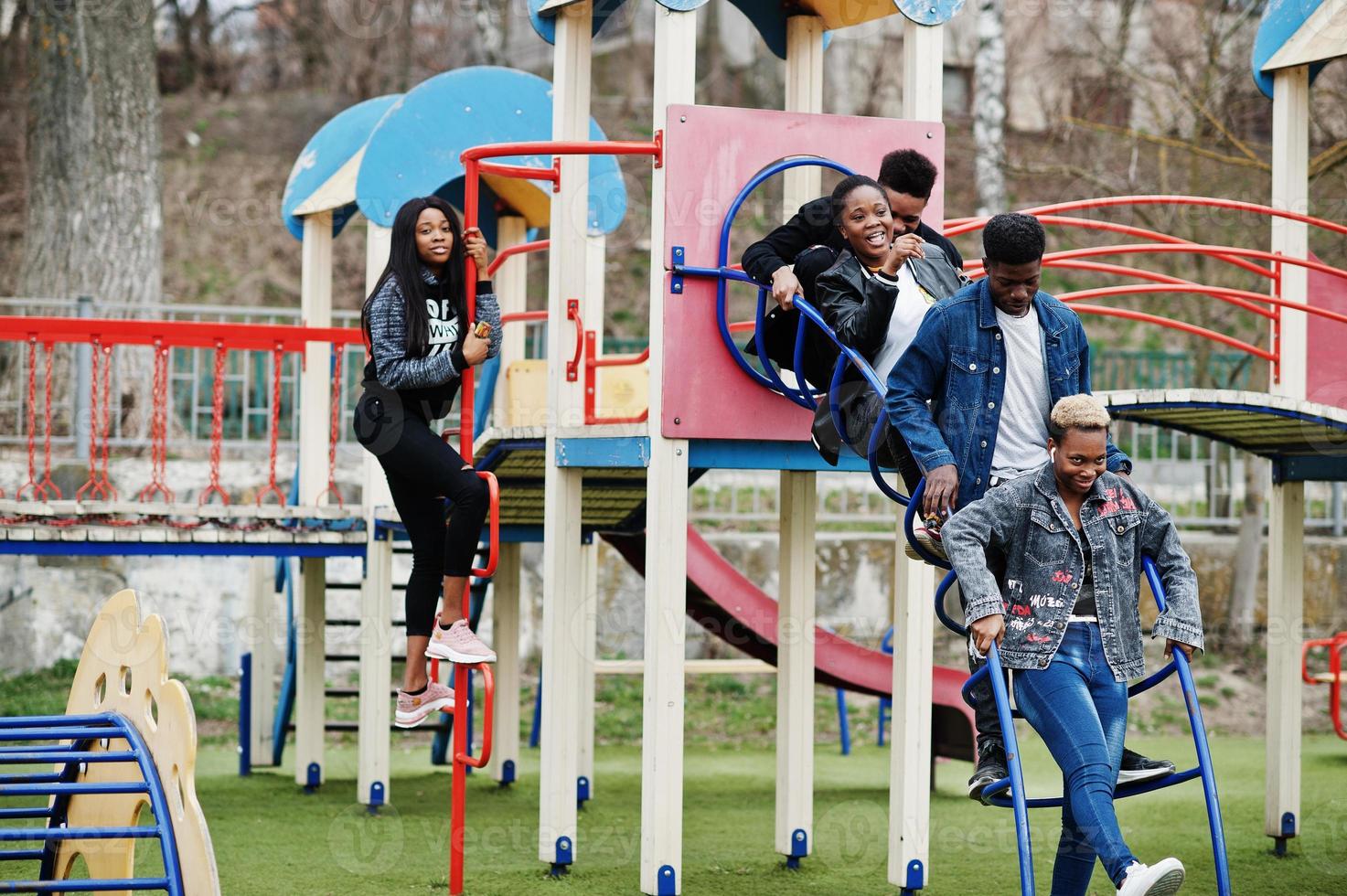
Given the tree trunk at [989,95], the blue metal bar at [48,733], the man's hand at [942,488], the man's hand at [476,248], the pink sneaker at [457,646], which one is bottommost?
the blue metal bar at [48,733]

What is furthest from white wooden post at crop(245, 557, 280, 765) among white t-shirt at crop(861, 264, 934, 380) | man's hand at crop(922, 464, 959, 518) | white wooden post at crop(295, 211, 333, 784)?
man's hand at crop(922, 464, 959, 518)

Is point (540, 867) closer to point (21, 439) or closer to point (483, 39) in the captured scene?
point (21, 439)

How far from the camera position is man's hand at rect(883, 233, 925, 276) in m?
5.09

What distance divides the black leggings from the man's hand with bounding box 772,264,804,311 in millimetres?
1334

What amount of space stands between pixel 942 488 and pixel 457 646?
2.17 meters

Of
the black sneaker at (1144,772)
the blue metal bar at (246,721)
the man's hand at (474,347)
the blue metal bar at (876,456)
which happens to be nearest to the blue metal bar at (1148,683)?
the black sneaker at (1144,772)

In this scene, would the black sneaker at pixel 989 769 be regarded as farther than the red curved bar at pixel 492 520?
No

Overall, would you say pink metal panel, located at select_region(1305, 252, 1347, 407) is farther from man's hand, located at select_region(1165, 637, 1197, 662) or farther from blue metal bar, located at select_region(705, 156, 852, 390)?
man's hand, located at select_region(1165, 637, 1197, 662)

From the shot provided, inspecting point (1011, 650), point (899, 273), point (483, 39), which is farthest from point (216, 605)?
point (483, 39)

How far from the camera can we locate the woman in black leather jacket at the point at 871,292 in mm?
5145

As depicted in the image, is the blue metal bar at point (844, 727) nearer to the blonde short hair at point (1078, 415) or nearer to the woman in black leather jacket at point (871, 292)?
the woman in black leather jacket at point (871, 292)

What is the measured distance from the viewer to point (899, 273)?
5.40 meters

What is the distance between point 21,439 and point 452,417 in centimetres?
327

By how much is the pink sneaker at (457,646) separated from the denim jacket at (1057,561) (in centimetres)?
214
